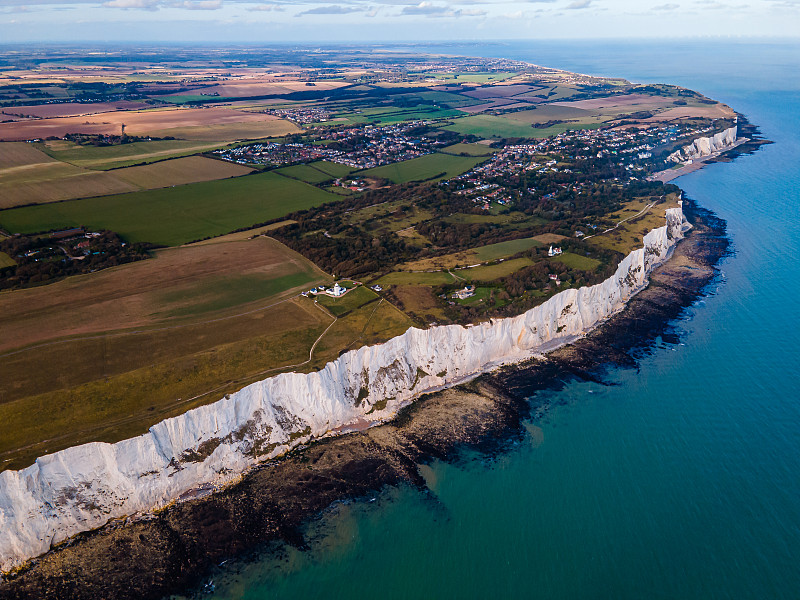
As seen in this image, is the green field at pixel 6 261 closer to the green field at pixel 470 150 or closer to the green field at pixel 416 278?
the green field at pixel 416 278

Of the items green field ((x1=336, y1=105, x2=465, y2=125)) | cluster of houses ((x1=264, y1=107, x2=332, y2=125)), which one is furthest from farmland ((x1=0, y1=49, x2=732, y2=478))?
green field ((x1=336, y1=105, x2=465, y2=125))

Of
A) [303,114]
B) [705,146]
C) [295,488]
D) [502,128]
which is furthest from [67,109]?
[705,146]

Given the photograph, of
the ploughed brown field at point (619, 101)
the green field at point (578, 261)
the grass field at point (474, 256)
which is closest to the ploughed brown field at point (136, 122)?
the grass field at point (474, 256)

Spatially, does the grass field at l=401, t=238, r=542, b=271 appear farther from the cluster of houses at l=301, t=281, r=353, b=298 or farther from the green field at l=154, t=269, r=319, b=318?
the green field at l=154, t=269, r=319, b=318

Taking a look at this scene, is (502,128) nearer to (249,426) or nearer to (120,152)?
(120,152)

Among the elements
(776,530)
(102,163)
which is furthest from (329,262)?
(102,163)

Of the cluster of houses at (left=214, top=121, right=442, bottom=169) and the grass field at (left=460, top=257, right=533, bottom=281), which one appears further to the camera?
the cluster of houses at (left=214, top=121, right=442, bottom=169)
